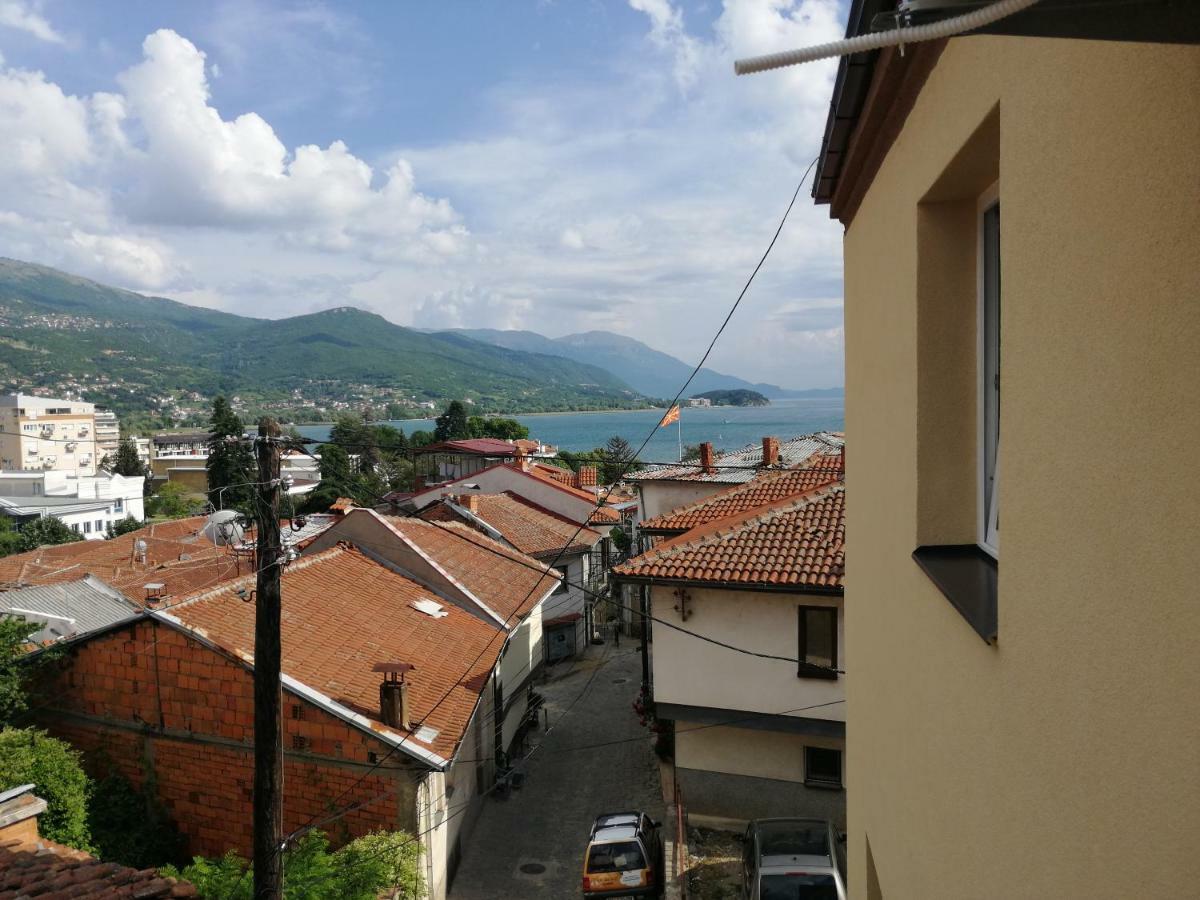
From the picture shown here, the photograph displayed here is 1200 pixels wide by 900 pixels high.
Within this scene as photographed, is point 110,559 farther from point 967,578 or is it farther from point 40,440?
point 40,440

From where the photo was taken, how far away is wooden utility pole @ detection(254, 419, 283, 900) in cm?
828

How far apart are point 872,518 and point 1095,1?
3.32 meters

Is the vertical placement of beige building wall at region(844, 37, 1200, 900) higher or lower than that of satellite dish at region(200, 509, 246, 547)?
higher

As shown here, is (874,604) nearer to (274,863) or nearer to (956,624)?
(956,624)

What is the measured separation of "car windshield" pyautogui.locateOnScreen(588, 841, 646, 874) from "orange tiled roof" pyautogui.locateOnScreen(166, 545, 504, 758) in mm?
2838

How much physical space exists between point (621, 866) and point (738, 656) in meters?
3.77

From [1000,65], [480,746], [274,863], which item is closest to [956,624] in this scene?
[1000,65]

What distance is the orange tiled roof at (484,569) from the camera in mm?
20062

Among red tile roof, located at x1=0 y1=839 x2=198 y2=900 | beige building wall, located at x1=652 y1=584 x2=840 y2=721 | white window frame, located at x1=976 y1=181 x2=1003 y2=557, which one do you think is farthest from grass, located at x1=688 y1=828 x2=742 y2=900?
white window frame, located at x1=976 y1=181 x2=1003 y2=557

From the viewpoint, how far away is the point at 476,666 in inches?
634

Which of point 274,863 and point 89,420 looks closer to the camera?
point 274,863

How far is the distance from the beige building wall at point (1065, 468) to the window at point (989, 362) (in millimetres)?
57

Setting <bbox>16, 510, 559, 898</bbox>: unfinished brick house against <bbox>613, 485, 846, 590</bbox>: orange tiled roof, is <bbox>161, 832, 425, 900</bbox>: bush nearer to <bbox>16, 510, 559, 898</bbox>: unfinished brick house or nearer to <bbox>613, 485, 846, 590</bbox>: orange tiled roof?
<bbox>16, 510, 559, 898</bbox>: unfinished brick house

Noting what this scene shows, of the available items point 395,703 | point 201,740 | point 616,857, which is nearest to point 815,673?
point 616,857
